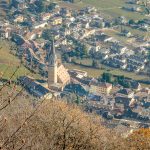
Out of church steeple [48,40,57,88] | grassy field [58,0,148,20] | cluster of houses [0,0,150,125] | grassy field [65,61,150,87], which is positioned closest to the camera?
cluster of houses [0,0,150,125]

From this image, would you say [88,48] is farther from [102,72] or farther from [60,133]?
[60,133]

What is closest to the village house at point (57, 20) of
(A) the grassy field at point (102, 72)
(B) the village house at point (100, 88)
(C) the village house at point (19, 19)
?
(C) the village house at point (19, 19)

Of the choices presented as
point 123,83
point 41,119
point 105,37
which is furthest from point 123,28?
point 41,119

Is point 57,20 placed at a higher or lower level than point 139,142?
lower

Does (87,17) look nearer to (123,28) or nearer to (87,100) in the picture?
(123,28)

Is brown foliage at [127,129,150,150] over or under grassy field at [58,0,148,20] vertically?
over

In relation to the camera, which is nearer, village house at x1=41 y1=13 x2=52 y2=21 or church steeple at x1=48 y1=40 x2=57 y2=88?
church steeple at x1=48 y1=40 x2=57 y2=88

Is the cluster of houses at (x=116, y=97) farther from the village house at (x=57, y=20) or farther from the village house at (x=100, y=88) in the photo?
the village house at (x=57, y=20)

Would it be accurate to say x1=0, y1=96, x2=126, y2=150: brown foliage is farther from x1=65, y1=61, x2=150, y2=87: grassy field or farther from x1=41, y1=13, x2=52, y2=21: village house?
x1=41, y1=13, x2=52, y2=21: village house

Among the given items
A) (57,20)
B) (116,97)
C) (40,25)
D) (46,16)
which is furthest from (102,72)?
(46,16)

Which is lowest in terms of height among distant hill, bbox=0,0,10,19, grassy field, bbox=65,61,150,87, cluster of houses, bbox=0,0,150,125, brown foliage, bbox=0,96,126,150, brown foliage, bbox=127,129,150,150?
grassy field, bbox=65,61,150,87

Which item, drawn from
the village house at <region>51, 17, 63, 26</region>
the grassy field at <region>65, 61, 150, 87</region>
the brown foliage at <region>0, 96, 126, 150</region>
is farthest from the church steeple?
the village house at <region>51, 17, 63, 26</region>
